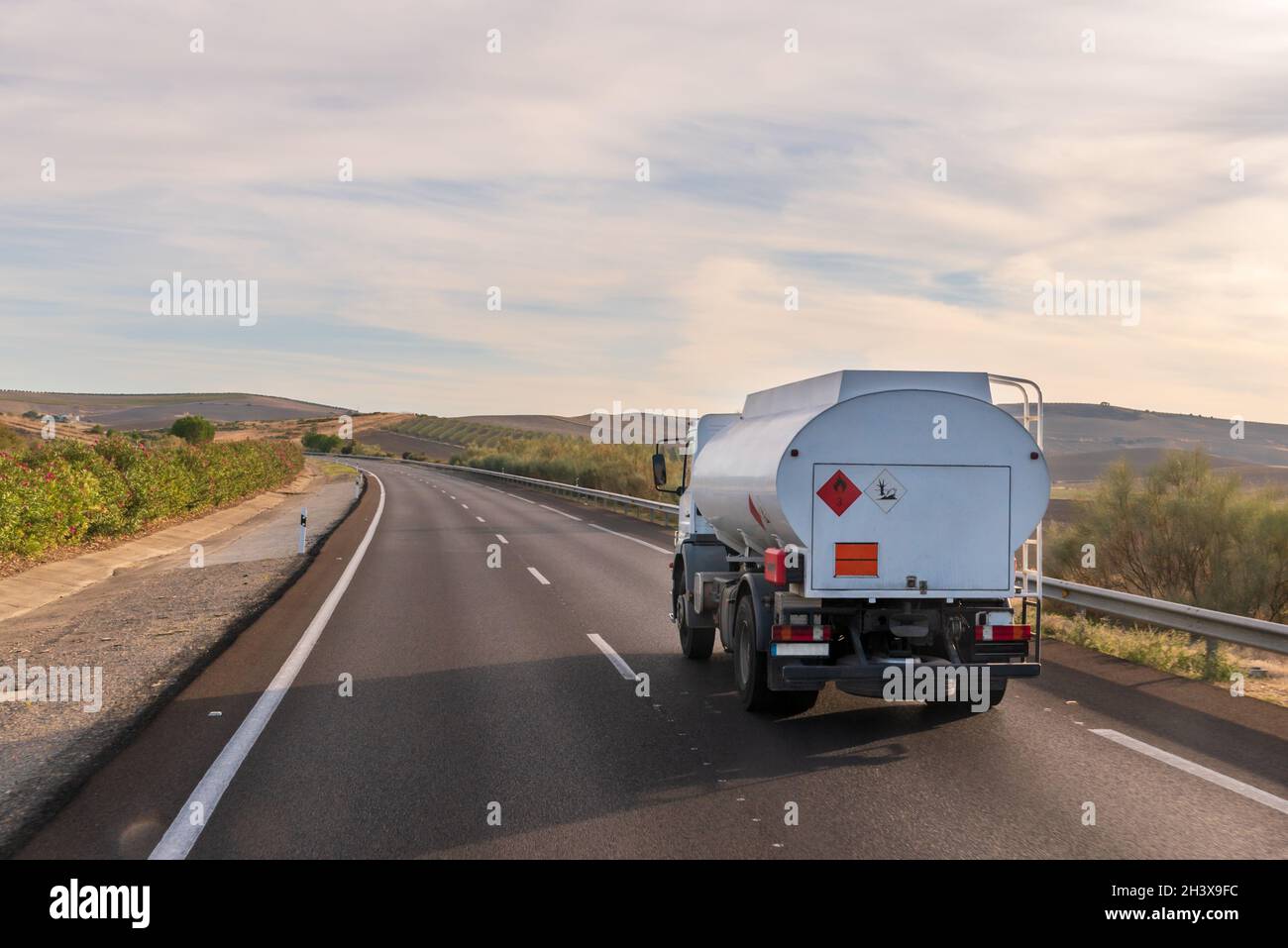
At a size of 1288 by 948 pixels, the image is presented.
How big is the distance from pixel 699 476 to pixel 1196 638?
6929 mm

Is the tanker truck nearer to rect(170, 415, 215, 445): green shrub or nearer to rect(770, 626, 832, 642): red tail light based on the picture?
rect(770, 626, 832, 642): red tail light

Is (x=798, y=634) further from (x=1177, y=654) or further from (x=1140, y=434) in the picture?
(x=1140, y=434)

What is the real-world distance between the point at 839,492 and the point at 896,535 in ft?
1.73

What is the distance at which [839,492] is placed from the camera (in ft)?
24.9

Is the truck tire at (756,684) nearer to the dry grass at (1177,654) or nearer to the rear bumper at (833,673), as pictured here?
the rear bumper at (833,673)

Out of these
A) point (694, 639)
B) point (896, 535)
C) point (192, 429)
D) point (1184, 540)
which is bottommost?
point (694, 639)

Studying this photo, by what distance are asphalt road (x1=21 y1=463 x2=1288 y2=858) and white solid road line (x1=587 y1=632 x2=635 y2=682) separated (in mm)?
61

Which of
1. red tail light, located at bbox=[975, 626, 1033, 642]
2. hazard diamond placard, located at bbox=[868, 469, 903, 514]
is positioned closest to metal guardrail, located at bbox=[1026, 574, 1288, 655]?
red tail light, located at bbox=[975, 626, 1033, 642]

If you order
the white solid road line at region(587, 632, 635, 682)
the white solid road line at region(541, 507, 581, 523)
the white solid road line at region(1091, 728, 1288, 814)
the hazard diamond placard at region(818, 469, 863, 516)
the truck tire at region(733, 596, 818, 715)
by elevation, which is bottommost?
the white solid road line at region(587, 632, 635, 682)

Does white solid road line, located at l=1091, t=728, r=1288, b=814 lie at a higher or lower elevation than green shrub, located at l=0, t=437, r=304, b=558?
lower

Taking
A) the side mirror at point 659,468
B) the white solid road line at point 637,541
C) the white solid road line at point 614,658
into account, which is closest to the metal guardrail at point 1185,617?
the white solid road line at point 614,658

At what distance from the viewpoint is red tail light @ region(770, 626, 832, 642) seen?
7691 mm

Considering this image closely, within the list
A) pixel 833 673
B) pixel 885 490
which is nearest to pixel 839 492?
pixel 885 490

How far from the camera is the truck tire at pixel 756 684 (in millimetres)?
8086
